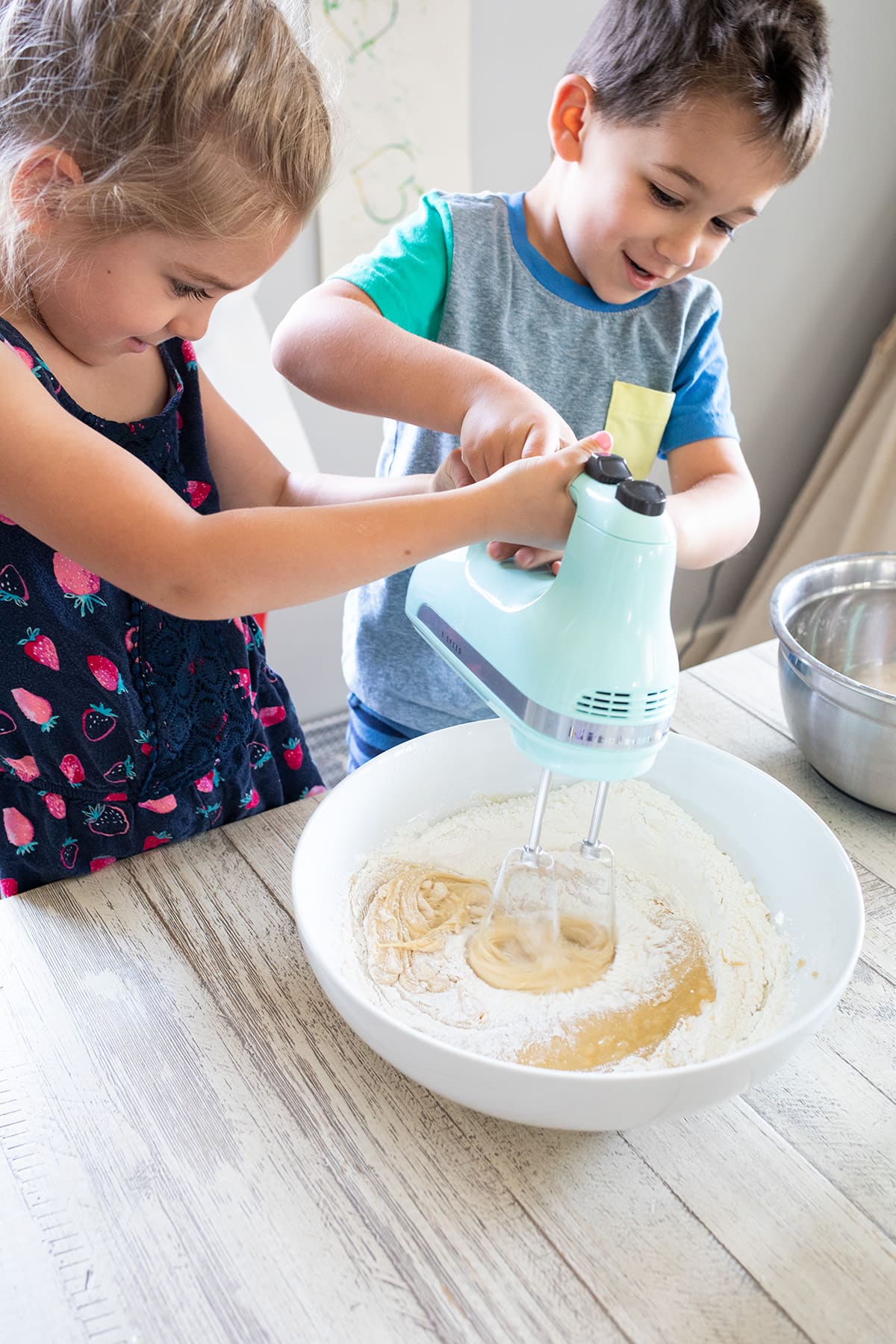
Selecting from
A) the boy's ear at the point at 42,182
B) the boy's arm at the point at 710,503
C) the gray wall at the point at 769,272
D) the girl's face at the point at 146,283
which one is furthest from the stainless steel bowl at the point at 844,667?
the gray wall at the point at 769,272

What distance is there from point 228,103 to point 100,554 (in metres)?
0.30

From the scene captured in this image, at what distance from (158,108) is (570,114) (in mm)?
528

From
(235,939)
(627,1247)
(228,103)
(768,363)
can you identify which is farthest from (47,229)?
(768,363)

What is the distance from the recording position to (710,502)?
41.7 inches

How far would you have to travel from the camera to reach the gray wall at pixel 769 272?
1.71 m

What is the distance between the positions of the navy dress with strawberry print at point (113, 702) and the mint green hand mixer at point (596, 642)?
0.36 metres

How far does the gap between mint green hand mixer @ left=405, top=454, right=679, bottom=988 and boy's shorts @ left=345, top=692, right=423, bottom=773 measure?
598mm

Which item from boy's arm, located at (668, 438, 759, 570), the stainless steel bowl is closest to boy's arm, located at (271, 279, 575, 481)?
boy's arm, located at (668, 438, 759, 570)

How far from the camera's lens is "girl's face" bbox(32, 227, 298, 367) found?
672mm

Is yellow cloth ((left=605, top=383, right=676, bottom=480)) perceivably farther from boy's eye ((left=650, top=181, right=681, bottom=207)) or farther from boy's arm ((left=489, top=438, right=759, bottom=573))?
boy's eye ((left=650, top=181, right=681, bottom=207))

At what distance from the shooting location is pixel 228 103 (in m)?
0.63

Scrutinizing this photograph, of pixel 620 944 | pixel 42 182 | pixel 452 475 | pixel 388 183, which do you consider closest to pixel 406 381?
pixel 452 475

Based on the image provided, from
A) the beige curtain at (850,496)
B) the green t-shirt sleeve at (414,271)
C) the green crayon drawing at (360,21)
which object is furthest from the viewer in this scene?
the beige curtain at (850,496)

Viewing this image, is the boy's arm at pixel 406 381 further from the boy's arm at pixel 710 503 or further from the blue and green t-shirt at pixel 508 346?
the boy's arm at pixel 710 503
